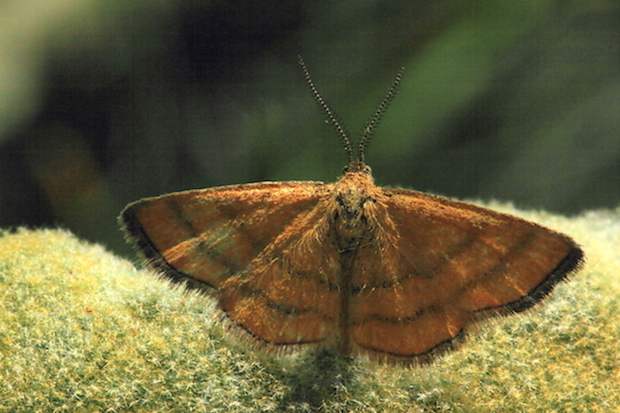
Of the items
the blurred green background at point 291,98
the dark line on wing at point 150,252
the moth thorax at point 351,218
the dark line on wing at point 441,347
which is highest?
the blurred green background at point 291,98

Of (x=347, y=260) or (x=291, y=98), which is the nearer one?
(x=347, y=260)

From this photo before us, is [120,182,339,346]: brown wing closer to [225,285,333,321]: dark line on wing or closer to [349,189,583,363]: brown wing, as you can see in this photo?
[225,285,333,321]: dark line on wing

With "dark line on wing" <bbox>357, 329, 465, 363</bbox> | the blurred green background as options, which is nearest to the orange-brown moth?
"dark line on wing" <bbox>357, 329, 465, 363</bbox>

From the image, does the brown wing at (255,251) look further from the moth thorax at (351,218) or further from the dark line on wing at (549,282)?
the dark line on wing at (549,282)

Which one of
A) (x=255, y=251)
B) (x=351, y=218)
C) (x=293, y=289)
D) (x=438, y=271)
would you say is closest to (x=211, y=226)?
(x=255, y=251)

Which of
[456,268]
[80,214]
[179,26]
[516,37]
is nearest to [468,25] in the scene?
[516,37]

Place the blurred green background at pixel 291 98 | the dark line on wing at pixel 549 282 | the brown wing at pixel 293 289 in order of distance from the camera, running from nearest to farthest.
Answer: the dark line on wing at pixel 549 282, the brown wing at pixel 293 289, the blurred green background at pixel 291 98

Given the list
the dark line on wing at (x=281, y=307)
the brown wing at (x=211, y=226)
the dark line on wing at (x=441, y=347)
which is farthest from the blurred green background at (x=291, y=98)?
the dark line on wing at (x=441, y=347)

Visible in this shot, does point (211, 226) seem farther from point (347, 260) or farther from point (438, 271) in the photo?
point (438, 271)
